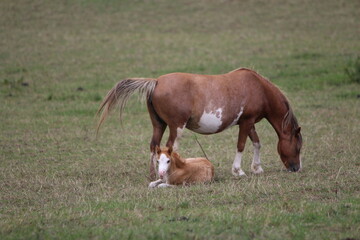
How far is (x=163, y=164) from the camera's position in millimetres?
8328

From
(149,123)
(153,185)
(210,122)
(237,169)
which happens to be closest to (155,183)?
(153,185)

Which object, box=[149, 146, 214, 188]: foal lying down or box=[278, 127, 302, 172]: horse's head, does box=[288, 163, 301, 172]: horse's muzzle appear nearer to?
box=[278, 127, 302, 172]: horse's head

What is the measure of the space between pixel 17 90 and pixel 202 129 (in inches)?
419

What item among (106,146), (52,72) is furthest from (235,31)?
(106,146)

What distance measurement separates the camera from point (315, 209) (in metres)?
6.76

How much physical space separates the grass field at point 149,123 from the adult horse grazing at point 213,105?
1.98ft

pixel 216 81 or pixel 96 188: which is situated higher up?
pixel 216 81

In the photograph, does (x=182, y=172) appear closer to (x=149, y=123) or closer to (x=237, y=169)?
(x=237, y=169)

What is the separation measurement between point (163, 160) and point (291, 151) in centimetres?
265

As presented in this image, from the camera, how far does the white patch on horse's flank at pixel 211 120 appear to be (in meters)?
9.29

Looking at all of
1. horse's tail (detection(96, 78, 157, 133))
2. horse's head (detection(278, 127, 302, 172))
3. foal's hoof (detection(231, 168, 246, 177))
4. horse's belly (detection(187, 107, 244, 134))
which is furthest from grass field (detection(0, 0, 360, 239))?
horse's tail (detection(96, 78, 157, 133))

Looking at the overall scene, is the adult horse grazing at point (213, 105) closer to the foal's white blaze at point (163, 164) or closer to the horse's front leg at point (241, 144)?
Result: the horse's front leg at point (241, 144)

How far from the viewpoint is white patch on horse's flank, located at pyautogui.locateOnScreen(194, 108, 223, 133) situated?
30.5 ft

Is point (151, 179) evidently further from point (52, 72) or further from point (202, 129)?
point (52, 72)
